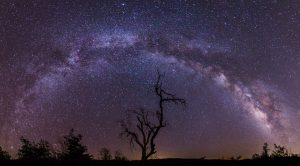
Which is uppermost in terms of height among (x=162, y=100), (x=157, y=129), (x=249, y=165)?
(x=162, y=100)

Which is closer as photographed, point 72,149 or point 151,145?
point 151,145

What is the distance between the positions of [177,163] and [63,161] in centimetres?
1043

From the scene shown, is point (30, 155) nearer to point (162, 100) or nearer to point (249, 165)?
point (162, 100)

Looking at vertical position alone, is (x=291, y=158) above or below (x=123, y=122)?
below

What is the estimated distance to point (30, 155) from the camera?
48438mm

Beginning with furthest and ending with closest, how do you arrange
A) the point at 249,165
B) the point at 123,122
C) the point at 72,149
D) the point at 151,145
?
the point at 72,149, the point at 123,122, the point at 151,145, the point at 249,165

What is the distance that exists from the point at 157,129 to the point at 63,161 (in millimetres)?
9138

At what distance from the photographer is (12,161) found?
37.2 meters

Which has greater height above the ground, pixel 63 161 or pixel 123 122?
pixel 123 122

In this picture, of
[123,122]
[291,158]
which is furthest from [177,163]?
[291,158]

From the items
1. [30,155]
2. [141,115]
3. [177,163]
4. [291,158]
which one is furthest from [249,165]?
[30,155]

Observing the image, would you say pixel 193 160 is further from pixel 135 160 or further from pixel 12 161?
pixel 12 161

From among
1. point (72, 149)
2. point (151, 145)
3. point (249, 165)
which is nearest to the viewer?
point (249, 165)

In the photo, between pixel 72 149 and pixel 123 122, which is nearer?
pixel 123 122
